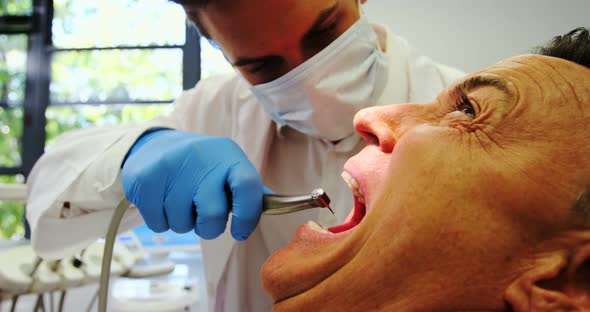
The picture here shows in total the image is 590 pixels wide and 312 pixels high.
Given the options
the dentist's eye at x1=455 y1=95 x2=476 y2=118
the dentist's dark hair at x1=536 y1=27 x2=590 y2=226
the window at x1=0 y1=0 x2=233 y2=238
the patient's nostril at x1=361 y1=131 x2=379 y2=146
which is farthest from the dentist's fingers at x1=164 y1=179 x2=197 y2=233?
the window at x1=0 y1=0 x2=233 y2=238

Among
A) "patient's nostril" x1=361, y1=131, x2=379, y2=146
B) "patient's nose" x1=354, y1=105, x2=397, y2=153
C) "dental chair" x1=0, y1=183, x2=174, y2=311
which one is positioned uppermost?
"patient's nose" x1=354, y1=105, x2=397, y2=153

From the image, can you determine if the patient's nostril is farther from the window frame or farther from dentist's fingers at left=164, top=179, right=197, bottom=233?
the window frame

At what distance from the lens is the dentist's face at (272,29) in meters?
0.89

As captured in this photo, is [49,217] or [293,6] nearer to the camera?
[293,6]

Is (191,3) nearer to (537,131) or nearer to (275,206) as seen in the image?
(275,206)

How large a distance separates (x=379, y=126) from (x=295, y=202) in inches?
7.7

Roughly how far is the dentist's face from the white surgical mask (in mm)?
22

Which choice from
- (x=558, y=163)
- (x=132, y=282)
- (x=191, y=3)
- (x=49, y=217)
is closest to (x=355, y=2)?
(x=191, y=3)

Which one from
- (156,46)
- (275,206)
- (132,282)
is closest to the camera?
(275,206)

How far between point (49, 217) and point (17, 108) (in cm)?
348

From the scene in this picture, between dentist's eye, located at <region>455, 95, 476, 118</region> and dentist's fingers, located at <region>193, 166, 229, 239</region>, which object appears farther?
dentist's fingers, located at <region>193, 166, 229, 239</region>

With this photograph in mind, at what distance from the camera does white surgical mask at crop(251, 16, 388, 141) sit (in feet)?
3.27

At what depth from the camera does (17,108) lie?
3883 millimetres

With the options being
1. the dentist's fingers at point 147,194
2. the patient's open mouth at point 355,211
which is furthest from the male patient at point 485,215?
the dentist's fingers at point 147,194
